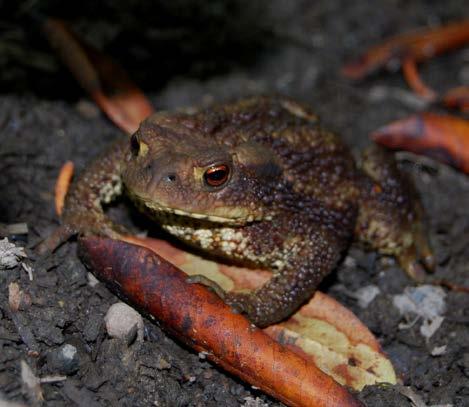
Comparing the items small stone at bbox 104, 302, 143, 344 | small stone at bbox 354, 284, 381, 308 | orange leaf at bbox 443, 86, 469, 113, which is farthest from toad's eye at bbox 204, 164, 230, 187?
orange leaf at bbox 443, 86, 469, 113

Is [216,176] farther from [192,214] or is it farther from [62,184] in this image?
[62,184]

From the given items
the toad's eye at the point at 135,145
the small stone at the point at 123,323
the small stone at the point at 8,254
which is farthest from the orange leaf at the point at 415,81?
the small stone at the point at 8,254

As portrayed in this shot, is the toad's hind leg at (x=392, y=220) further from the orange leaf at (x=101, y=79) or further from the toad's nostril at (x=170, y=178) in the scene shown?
the orange leaf at (x=101, y=79)

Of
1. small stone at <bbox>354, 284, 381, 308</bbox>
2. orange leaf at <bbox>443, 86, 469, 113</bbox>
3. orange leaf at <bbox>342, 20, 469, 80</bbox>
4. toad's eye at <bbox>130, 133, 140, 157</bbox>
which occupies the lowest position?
small stone at <bbox>354, 284, 381, 308</bbox>

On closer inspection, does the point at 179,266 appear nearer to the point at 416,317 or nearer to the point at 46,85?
the point at 416,317

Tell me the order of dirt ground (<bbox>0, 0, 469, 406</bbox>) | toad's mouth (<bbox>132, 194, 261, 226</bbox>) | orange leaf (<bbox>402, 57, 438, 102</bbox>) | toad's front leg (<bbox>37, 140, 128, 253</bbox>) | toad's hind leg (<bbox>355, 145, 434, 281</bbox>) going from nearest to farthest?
dirt ground (<bbox>0, 0, 469, 406</bbox>) → toad's mouth (<bbox>132, 194, 261, 226</bbox>) → toad's front leg (<bbox>37, 140, 128, 253</bbox>) → toad's hind leg (<bbox>355, 145, 434, 281</bbox>) → orange leaf (<bbox>402, 57, 438, 102</bbox>)

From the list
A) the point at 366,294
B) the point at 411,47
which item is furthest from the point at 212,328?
the point at 411,47

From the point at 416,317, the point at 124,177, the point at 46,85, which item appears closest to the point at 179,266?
the point at 124,177

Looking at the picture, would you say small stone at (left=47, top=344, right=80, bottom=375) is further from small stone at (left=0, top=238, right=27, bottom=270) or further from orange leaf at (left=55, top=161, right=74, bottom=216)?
orange leaf at (left=55, top=161, right=74, bottom=216)
